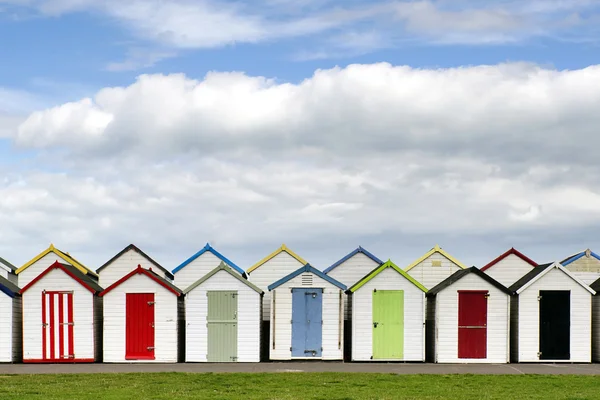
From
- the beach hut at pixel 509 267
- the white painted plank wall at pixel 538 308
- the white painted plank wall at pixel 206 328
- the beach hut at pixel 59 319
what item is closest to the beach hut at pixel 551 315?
the white painted plank wall at pixel 538 308

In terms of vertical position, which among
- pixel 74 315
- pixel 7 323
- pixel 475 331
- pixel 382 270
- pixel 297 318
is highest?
pixel 382 270

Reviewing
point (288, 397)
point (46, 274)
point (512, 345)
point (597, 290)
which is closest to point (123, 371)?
point (46, 274)

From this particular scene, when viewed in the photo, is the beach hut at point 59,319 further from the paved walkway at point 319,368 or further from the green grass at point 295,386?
the green grass at point 295,386

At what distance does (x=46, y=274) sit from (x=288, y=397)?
48.8ft

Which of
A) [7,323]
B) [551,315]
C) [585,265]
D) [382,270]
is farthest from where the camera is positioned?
[585,265]

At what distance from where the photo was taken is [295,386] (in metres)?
25.5

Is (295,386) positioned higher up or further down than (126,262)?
further down

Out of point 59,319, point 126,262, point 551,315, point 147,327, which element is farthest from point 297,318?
point 126,262

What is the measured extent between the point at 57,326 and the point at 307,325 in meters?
9.68

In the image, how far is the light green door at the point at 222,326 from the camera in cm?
3388

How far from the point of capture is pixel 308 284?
1350 inches

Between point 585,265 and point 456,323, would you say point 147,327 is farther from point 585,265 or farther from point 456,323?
point 585,265

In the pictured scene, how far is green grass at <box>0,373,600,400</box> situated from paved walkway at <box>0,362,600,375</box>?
1.77 m

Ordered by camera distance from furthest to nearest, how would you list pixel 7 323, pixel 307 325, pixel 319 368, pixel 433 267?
pixel 433 267, pixel 307 325, pixel 7 323, pixel 319 368
